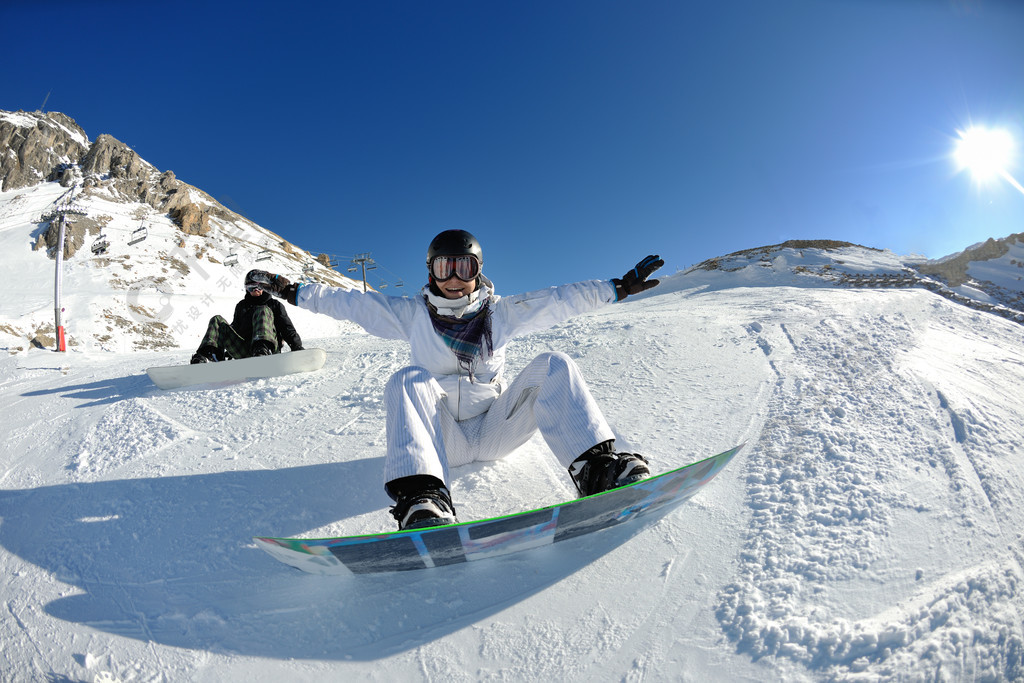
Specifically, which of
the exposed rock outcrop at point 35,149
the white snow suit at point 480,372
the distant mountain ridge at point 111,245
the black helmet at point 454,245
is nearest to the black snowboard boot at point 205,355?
the white snow suit at point 480,372

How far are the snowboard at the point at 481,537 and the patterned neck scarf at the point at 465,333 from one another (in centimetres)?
81

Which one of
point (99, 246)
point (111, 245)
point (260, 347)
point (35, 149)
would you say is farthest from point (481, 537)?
point (35, 149)

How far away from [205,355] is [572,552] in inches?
175

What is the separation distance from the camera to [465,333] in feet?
6.77

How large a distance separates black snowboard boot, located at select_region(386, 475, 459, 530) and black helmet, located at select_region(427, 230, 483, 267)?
3.38 feet

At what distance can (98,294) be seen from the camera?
65.5ft

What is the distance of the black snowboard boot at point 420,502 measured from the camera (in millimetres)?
1462

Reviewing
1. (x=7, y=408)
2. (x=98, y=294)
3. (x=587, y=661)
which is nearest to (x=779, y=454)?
(x=587, y=661)

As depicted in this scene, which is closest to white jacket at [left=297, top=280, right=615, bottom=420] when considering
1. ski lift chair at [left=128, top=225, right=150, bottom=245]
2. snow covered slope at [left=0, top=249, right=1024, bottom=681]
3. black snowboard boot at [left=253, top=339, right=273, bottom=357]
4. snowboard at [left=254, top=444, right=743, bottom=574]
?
snow covered slope at [left=0, top=249, right=1024, bottom=681]

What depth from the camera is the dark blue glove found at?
2.10 metres

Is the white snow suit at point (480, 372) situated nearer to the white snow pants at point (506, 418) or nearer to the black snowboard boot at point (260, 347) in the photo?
the white snow pants at point (506, 418)

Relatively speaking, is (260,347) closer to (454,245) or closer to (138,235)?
(454,245)

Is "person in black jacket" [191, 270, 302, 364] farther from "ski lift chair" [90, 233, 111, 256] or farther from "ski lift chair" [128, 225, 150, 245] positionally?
"ski lift chair" [128, 225, 150, 245]

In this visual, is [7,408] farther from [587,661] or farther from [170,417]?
[587,661]
